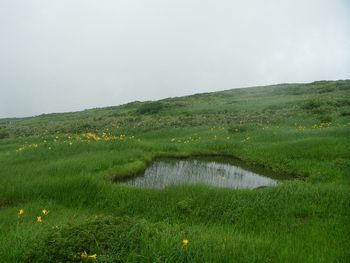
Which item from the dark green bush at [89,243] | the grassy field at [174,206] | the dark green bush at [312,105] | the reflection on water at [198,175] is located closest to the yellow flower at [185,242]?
the grassy field at [174,206]

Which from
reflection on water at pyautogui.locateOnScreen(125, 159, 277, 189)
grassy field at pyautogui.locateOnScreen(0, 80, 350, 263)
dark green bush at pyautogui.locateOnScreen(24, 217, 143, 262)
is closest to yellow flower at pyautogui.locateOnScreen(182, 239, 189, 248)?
grassy field at pyautogui.locateOnScreen(0, 80, 350, 263)

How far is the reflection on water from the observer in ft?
40.5

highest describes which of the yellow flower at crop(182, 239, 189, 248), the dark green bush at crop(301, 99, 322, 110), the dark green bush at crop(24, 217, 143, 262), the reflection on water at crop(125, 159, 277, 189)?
the dark green bush at crop(301, 99, 322, 110)

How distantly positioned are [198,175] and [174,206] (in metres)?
4.04

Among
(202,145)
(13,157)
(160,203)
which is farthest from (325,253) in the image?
(13,157)

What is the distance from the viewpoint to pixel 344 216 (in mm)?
8633

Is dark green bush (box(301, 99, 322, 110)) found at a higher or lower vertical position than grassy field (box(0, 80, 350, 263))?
higher

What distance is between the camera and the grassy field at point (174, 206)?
19.8 feet

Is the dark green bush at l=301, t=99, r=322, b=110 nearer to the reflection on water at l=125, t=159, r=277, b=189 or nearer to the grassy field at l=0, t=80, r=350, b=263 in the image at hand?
the grassy field at l=0, t=80, r=350, b=263

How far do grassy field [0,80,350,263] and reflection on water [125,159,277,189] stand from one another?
0.75 m

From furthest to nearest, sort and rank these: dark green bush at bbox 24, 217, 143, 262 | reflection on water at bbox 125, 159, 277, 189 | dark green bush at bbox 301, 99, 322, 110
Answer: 1. dark green bush at bbox 301, 99, 322, 110
2. reflection on water at bbox 125, 159, 277, 189
3. dark green bush at bbox 24, 217, 143, 262

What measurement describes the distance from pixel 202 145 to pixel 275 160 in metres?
3.88

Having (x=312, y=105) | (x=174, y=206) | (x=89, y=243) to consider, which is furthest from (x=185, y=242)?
(x=312, y=105)

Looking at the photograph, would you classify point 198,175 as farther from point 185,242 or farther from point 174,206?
point 185,242
